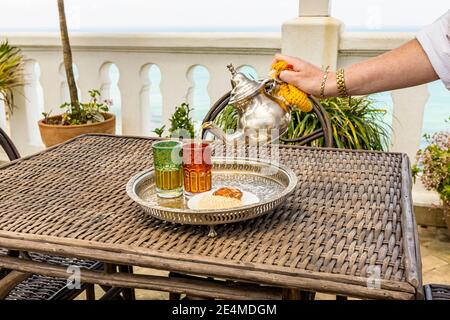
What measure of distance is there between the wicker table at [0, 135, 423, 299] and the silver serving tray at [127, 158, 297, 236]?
35 millimetres

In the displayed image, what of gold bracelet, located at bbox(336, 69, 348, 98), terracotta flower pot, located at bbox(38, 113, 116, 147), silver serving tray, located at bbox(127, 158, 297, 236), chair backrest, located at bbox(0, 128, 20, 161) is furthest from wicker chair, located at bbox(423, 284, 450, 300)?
terracotta flower pot, located at bbox(38, 113, 116, 147)

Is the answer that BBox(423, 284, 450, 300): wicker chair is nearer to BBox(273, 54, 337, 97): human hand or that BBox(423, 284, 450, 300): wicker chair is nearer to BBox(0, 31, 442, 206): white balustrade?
BBox(273, 54, 337, 97): human hand

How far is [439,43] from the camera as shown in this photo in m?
1.17

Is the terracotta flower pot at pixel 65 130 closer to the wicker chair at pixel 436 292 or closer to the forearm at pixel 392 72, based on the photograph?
the forearm at pixel 392 72

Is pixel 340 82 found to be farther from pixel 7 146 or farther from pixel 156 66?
pixel 156 66

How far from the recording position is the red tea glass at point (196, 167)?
3.65 ft

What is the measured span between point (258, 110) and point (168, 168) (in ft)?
0.81

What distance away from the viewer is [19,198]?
1.19 meters

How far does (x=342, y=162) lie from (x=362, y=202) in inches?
14.2

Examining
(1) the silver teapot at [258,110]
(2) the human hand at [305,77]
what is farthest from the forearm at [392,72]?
(1) the silver teapot at [258,110]

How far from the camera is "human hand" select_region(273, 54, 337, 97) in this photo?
1219 millimetres

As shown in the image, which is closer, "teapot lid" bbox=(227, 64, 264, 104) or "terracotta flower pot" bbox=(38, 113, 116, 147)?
"teapot lid" bbox=(227, 64, 264, 104)
